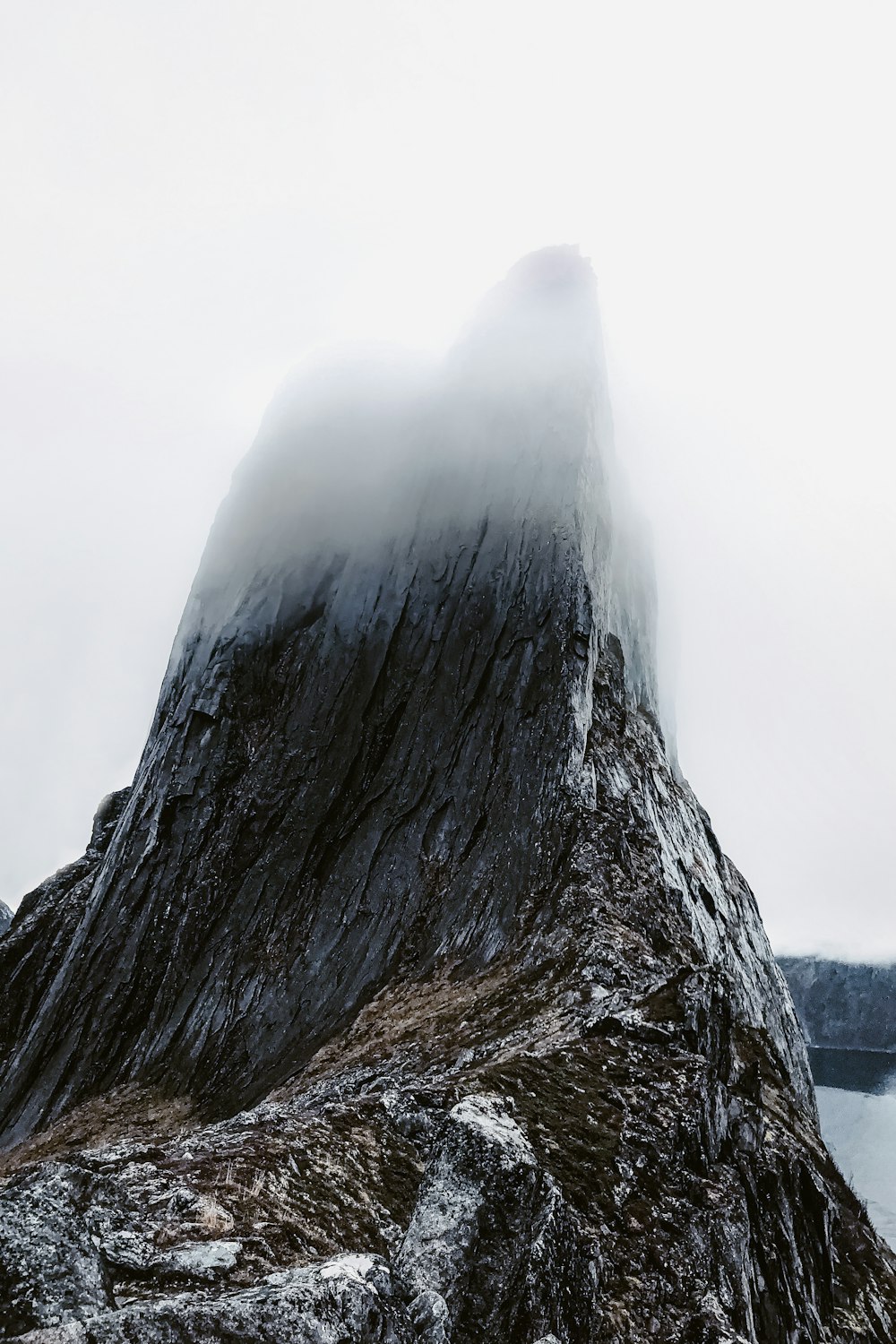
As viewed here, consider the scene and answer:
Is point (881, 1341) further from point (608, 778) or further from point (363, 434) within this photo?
point (363, 434)

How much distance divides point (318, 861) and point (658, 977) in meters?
13.2

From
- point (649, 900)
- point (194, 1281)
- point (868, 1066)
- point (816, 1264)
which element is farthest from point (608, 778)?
point (868, 1066)

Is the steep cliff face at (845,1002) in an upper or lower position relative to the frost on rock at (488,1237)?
upper

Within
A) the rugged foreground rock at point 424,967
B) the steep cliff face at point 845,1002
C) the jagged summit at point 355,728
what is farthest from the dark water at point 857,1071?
the jagged summit at point 355,728

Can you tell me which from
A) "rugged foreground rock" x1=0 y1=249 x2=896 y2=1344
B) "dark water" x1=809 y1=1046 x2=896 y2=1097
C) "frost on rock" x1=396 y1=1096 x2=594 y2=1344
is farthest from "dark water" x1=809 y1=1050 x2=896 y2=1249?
"frost on rock" x1=396 y1=1096 x2=594 y2=1344

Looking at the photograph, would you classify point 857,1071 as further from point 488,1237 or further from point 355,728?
point 488,1237

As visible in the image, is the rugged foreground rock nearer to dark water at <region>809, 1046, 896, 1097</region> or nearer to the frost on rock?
the frost on rock

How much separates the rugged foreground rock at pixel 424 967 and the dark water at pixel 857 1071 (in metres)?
21.9

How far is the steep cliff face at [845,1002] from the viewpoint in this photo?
5584 centimetres

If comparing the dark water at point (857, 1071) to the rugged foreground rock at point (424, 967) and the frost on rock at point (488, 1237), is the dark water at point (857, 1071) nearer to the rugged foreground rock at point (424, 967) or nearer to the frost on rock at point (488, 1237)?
the rugged foreground rock at point (424, 967)

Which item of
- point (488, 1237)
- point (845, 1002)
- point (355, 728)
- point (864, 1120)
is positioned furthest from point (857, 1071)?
point (488, 1237)

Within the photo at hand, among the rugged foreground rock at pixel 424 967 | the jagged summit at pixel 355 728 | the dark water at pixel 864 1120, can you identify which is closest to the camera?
the rugged foreground rock at pixel 424 967

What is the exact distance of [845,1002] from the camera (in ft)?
193

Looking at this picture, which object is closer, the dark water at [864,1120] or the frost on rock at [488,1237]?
the frost on rock at [488,1237]
